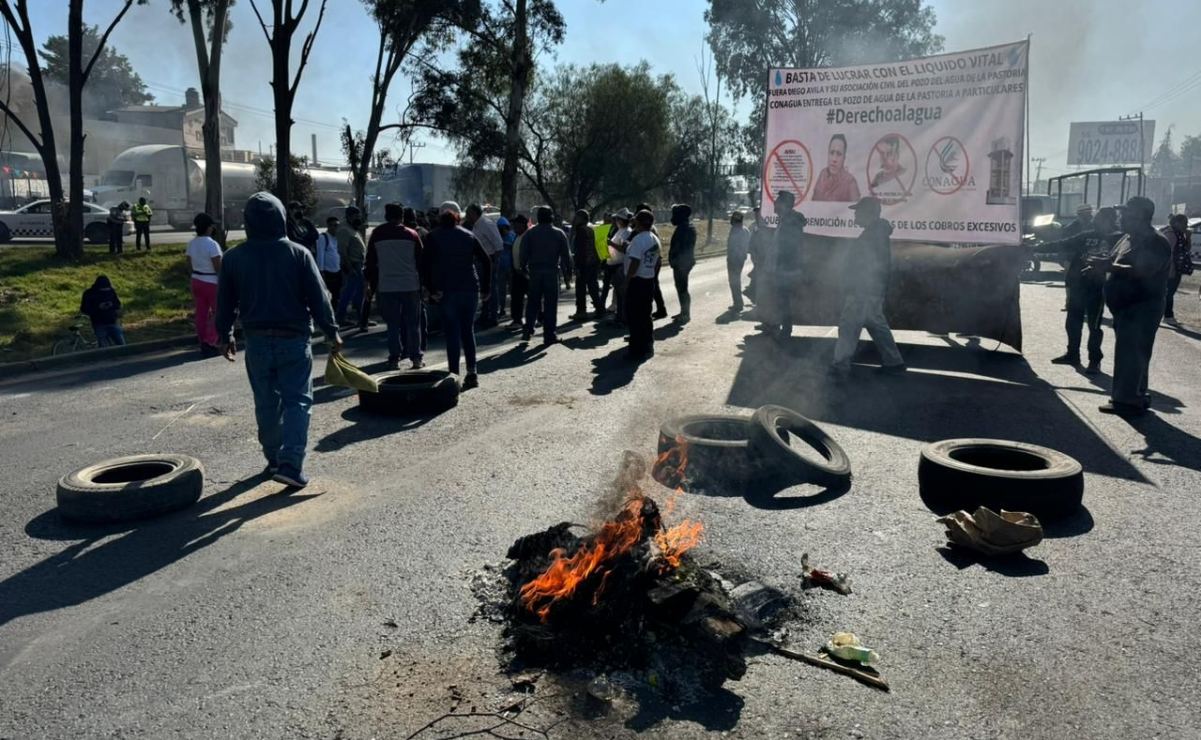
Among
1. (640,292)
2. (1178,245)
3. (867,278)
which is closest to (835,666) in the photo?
(867,278)

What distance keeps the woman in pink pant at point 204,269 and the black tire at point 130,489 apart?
18.3 feet

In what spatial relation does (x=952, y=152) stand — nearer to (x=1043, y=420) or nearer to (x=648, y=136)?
(x=1043, y=420)

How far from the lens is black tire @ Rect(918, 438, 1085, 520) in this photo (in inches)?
217

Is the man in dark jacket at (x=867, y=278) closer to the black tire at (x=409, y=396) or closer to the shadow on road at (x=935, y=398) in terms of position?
the shadow on road at (x=935, y=398)

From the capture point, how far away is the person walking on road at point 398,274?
989 cm

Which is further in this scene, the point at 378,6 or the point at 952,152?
the point at 378,6

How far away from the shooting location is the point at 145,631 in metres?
A: 4.04

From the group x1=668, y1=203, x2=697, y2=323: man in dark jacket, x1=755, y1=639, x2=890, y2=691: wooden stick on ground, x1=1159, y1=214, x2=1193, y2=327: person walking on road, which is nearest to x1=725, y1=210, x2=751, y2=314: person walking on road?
x1=668, y1=203, x2=697, y2=323: man in dark jacket

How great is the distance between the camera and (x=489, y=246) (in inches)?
545

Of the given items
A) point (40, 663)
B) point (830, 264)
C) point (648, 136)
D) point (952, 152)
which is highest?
point (648, 136)

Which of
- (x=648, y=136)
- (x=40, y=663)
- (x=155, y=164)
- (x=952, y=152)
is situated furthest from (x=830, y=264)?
(x=155, y=164)

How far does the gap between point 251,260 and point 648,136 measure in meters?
35.4

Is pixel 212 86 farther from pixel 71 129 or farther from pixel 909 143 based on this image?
pixel 909 143

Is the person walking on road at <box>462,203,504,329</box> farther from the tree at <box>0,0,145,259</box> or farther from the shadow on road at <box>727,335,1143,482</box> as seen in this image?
the tree at <box>0,0,145,259</box>
